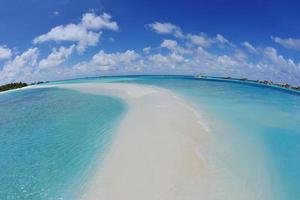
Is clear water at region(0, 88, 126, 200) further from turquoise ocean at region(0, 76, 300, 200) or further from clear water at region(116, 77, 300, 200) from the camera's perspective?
clear water at region(116, 77, 300, 200)

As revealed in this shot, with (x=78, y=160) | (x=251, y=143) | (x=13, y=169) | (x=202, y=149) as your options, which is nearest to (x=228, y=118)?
(x=251, y=143)

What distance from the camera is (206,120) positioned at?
24.8 ft

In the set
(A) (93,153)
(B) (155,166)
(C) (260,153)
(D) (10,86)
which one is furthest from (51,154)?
(D) (10,86)

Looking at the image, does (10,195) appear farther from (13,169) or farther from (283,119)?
(283,119)

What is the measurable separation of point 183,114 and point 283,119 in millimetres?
4154

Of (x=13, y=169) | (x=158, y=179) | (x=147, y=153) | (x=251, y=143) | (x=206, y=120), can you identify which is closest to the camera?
(x=158, y=179)

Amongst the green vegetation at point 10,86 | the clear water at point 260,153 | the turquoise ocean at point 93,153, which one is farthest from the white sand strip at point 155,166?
the green vegetation at point 10,86

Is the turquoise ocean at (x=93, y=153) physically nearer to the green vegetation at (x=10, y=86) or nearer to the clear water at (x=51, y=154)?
the clear water at (x=51, y=154)

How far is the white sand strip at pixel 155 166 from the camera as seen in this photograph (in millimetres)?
3459

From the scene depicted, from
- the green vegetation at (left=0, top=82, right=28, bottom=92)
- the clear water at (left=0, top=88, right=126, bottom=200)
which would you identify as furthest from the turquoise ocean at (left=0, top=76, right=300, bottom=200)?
the green vegetation at (left=0, top=82, right=28, bottom=92)

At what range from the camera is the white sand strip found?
3459 mm

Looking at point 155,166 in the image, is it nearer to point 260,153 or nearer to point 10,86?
point 260,153

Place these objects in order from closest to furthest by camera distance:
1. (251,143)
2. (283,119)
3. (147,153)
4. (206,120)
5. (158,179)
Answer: (158,179) < (147,153) < (251,143) < (206,120) < (283,119)

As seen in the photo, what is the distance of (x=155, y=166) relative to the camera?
4312 millimetres
